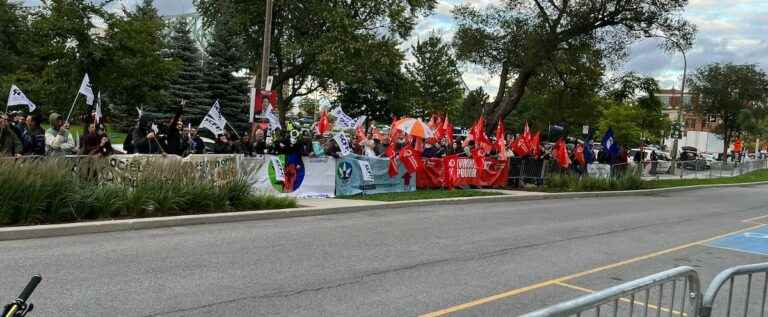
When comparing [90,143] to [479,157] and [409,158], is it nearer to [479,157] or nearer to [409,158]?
[409,158]

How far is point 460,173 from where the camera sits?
2008cm

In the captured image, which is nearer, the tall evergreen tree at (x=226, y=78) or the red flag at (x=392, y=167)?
the red flag at (x=392, y=167)

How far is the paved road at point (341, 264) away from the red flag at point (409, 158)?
4241mm

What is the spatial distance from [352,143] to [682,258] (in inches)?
460

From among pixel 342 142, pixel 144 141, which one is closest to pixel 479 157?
pixel 342 142

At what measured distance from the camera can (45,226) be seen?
369 inches

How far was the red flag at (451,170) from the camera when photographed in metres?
19.6

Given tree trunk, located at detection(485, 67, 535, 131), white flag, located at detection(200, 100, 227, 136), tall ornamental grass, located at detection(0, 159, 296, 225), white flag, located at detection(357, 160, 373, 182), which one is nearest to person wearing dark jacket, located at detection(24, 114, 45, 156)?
tall ornamental grass, located at detection(0, 159, 296, 225)

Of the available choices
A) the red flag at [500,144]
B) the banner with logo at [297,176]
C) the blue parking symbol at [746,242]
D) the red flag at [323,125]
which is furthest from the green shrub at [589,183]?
the banner with logo at [297,176]

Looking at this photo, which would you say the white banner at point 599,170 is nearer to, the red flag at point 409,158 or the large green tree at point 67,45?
the red flag at point 409,158

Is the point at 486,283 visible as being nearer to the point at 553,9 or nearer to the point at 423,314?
the point at 423,314

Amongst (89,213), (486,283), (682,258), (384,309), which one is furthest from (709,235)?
(89,213)

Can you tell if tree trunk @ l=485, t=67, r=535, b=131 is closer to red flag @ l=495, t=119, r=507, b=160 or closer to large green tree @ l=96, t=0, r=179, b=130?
A: red flag @ l=495, t=119, r=507, b=160

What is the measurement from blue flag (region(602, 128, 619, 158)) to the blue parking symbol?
11977mm
